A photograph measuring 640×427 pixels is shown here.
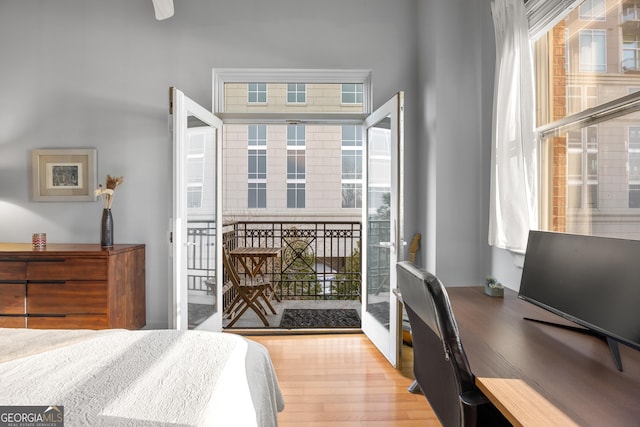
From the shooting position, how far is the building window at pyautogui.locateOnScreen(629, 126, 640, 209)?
1.73m

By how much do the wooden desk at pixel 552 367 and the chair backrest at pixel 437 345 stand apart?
8 cm

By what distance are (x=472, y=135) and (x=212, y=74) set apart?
238cm

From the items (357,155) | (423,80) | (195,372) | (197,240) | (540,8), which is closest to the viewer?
(195,372)

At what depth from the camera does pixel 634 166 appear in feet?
5.79

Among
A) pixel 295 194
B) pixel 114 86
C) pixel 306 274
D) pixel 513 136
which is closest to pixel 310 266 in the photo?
pixel 306 274

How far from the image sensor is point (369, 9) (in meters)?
3.53

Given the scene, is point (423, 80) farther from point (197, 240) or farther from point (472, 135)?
point (197, 240)

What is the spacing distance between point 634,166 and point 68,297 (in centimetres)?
363

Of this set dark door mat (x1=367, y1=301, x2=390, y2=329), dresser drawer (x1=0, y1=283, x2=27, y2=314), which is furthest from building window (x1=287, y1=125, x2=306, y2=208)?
dresser drawer (x1=0, y1=283, x2=27, y2=314)

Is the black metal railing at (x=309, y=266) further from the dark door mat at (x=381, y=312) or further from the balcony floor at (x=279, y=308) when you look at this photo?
the dark door mat at (x=381, y=312)

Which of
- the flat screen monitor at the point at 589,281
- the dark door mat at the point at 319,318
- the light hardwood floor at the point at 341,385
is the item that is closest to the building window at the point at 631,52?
the flat screen monitor at the point at 589,281

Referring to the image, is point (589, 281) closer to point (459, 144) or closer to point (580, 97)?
point (580, 97)

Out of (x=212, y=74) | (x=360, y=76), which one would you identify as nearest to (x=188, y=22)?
(x=212, y=74)

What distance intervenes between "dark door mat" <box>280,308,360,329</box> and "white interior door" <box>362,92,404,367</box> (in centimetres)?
51
